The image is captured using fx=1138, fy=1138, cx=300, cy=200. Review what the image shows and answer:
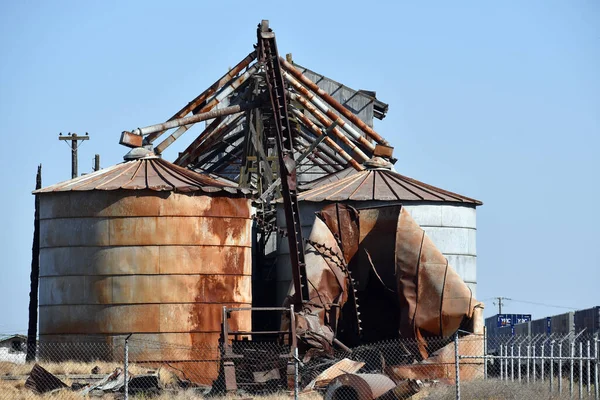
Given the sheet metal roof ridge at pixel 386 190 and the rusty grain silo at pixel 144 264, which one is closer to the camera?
the rusty grain silo at pixel 144 264

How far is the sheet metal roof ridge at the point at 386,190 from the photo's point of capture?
35219 millimetres

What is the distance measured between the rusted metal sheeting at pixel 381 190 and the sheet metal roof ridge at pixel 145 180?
14.0ft

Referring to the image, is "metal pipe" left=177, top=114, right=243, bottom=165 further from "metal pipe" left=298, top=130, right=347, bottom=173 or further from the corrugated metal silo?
the corrugated metal silo

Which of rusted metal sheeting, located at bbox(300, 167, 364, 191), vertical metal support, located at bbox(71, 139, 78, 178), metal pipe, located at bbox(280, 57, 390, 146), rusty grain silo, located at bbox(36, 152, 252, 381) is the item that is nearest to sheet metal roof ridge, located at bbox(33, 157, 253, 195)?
rusty grain silo, located at bbox(36, 152, 252, 381)

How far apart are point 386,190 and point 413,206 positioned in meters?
0.99

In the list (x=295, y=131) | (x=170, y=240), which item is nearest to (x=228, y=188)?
(x=170, y=240)

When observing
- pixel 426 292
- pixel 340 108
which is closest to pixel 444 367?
pixel 426 292

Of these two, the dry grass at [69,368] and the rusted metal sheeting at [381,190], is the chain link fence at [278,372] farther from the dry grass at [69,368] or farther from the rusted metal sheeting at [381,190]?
the rusted metal sheeting at [381,190]

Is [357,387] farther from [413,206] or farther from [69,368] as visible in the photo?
[413,206]

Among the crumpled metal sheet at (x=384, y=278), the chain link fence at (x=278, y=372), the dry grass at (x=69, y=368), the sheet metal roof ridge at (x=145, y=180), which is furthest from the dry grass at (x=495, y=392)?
the sheet metal roof ridge at (x=145, y=180)

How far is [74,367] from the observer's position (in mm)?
27766

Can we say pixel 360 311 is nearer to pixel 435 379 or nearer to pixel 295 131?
pixel 435 379

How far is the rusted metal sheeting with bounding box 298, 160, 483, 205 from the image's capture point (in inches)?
1385

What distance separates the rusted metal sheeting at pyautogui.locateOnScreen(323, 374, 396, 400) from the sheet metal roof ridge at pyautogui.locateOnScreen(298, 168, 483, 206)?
1355 cm
